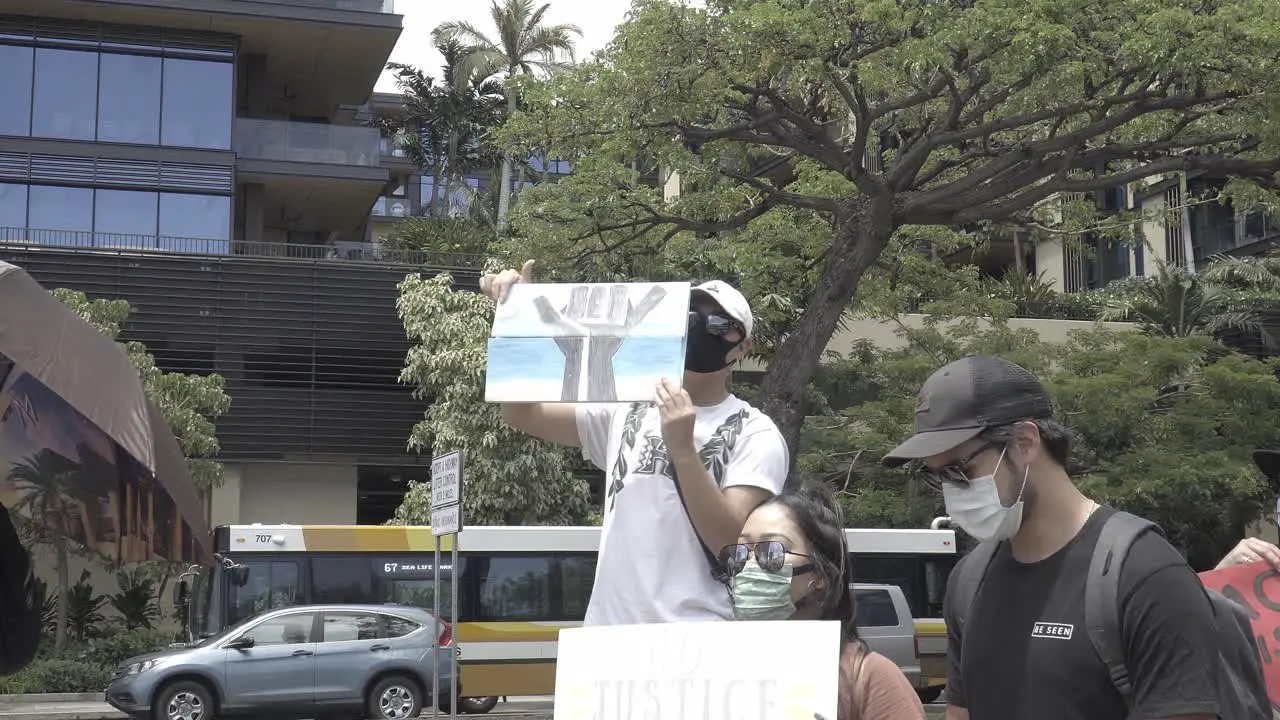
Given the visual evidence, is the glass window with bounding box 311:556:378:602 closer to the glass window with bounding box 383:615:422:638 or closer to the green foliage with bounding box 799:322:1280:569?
the glass window with bounding box 383:615:422:638

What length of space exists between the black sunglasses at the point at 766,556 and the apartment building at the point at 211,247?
99.5 feet

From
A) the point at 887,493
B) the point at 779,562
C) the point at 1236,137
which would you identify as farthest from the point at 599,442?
the point at 887,493

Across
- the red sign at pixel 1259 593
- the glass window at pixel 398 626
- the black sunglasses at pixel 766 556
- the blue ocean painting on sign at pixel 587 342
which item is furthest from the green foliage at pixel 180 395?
the black sunglasses at pixel 766 556

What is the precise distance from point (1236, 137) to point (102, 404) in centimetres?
1512

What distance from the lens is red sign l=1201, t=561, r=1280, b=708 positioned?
375 centimetres

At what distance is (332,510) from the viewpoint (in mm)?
33594

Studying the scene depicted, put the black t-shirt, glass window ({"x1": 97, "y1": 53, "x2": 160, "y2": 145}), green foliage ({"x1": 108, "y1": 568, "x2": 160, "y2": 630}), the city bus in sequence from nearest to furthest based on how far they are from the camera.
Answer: the black t-shirt, the city bus, green foliage ({"x1": 108, "y1": 568, "x2": 160, "y2": 630}), glass window ({"x1": 97, "y1": 53, "x2": 160, "y2": 145})

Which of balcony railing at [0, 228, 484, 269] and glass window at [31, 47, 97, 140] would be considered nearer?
balcony railing at [0, 228, 484, 269]

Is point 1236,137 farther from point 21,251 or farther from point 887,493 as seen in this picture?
point 21,251

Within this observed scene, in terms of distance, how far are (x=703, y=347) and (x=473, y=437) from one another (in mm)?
25311

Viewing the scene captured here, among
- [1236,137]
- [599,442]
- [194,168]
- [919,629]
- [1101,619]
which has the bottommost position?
[919,629]

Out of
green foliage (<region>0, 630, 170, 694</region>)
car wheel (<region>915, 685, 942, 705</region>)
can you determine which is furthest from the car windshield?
car wheel (<region>915, 685, 942, 705</region>)

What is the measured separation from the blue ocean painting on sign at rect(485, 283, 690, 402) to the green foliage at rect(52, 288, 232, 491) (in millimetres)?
22552

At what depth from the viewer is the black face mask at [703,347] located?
3707mm
